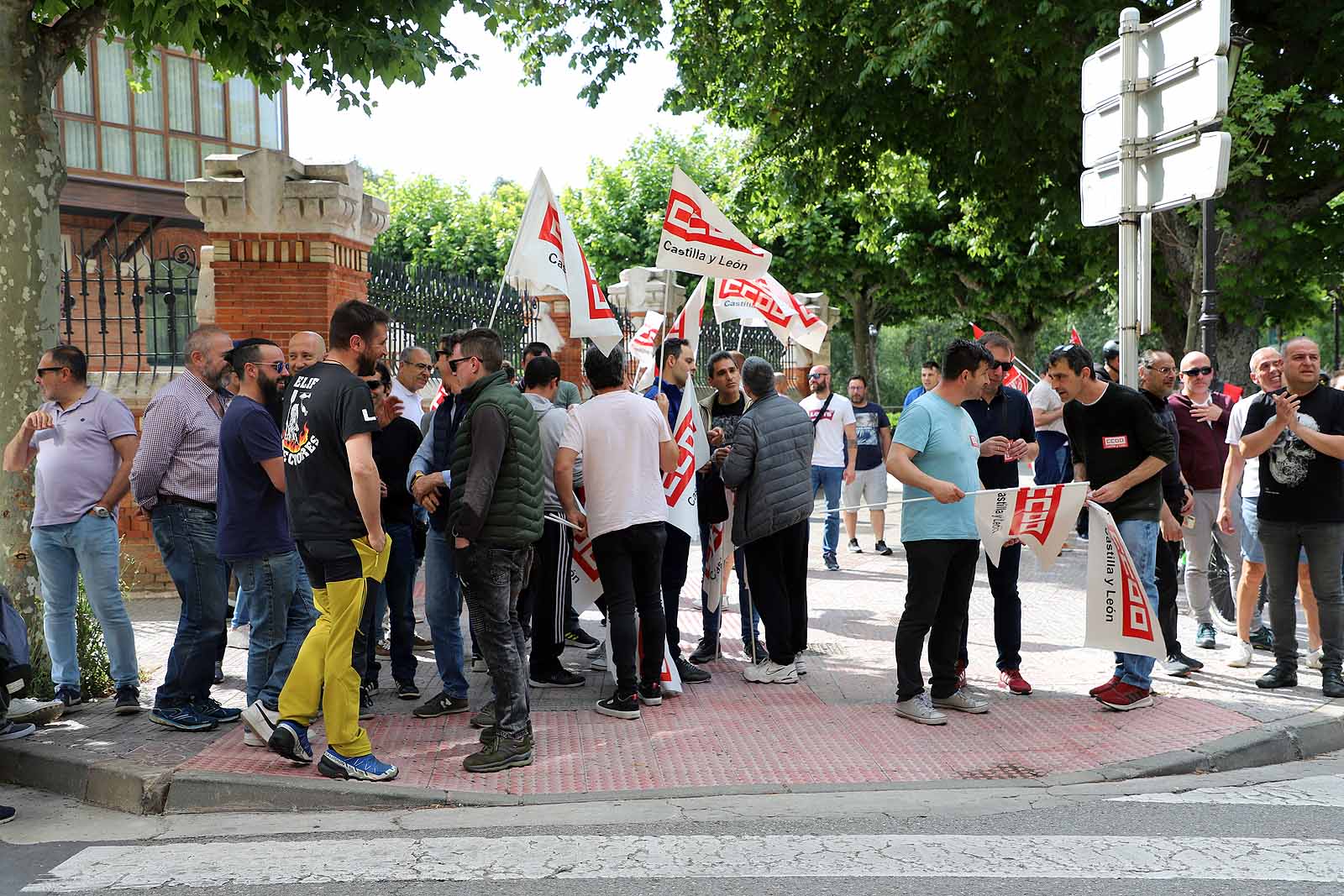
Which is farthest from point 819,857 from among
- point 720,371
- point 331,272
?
point 331,272

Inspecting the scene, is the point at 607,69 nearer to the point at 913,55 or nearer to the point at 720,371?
the point at 913,55

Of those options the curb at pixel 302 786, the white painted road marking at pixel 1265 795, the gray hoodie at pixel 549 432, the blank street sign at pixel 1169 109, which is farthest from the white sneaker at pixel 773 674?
the blank street sign at pixel 1169 109

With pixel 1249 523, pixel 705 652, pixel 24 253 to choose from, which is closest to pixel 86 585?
pixel 24 253

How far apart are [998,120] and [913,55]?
2.24 metres

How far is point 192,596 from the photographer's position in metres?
6.68

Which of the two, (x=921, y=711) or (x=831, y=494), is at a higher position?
(x=831, y=494)

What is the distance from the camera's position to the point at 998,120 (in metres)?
17.1

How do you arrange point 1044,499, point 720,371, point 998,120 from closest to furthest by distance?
1. point 1044,499
2. point 720,371
3. point 998,120

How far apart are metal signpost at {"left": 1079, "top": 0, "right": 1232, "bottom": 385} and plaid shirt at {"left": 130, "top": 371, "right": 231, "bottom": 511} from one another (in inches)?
197

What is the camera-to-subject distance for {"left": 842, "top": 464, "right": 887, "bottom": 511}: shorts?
46.1 ft

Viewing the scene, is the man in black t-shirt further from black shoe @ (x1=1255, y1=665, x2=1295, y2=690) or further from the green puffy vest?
the green puffy vest

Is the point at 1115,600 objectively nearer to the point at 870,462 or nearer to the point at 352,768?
the point at 352,768

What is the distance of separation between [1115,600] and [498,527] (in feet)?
11.2

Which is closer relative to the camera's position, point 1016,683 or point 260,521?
point 260,521
